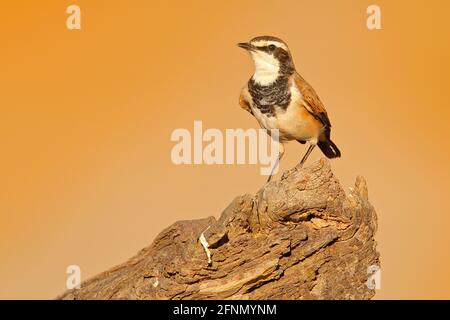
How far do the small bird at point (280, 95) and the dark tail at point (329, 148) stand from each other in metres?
0.59

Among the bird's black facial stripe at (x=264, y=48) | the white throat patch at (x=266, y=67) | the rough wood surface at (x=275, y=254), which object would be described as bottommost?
the rough wood surface at (x=275, y=254)

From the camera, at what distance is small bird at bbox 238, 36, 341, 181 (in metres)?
7.84

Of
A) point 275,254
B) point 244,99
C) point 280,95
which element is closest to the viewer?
point 275,254

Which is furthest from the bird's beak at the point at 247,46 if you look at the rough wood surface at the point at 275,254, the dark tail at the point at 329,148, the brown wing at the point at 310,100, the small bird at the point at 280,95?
the rough wood surface at the point at 275,254

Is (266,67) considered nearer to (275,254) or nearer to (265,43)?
(265,43)

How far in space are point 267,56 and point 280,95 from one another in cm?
48

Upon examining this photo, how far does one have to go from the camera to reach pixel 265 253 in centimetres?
562

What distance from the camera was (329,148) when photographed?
28.9ft

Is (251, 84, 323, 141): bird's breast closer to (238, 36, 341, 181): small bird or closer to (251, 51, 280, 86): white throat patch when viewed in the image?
(238, 36, 341, 181): small bird

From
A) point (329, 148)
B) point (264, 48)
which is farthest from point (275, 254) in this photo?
point (329, 148)

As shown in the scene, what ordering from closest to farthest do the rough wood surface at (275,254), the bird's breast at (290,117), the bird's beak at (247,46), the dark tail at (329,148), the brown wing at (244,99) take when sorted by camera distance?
the rough wood surface at (275,254) < the bird's breast at (290,117) < the bird's beak at (247,46) < the brown wing at (244,99) < the dark tail at (329,148)

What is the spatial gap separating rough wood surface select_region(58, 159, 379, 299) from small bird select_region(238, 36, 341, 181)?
2.04 m

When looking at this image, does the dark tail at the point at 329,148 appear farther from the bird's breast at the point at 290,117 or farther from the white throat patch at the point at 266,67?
the white throat patch at the point at 266,67

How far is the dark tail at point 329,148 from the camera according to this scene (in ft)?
28.6
